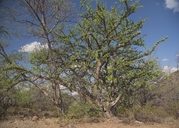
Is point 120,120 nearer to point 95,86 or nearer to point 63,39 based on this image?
point 95,86

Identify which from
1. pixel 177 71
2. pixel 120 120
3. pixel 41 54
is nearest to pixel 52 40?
pixel 41 54

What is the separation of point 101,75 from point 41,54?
4103mm

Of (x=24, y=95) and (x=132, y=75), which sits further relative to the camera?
(x=24, y=95)

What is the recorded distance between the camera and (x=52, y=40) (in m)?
11.5

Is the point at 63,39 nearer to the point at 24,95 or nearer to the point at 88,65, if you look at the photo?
the point at 88,65

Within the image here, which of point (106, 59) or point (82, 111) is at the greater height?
point (106, 59)

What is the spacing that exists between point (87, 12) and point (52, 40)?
323 cm

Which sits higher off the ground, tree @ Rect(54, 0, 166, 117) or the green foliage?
tree @ Rect(54, 0, 166, 117)

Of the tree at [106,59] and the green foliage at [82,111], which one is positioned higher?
the tree at [106,59]

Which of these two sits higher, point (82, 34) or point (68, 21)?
point (68, 21)

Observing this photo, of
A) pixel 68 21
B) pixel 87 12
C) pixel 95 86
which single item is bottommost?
pixel 95 86

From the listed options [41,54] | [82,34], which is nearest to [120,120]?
[82,34]

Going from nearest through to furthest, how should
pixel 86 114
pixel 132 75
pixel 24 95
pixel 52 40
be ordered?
1. pixel 132 75
2. pixel 86 114
3. pixel 52 40
4. pixel 24 95

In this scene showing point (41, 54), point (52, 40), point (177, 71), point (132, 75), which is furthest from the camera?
point (177, 71)
